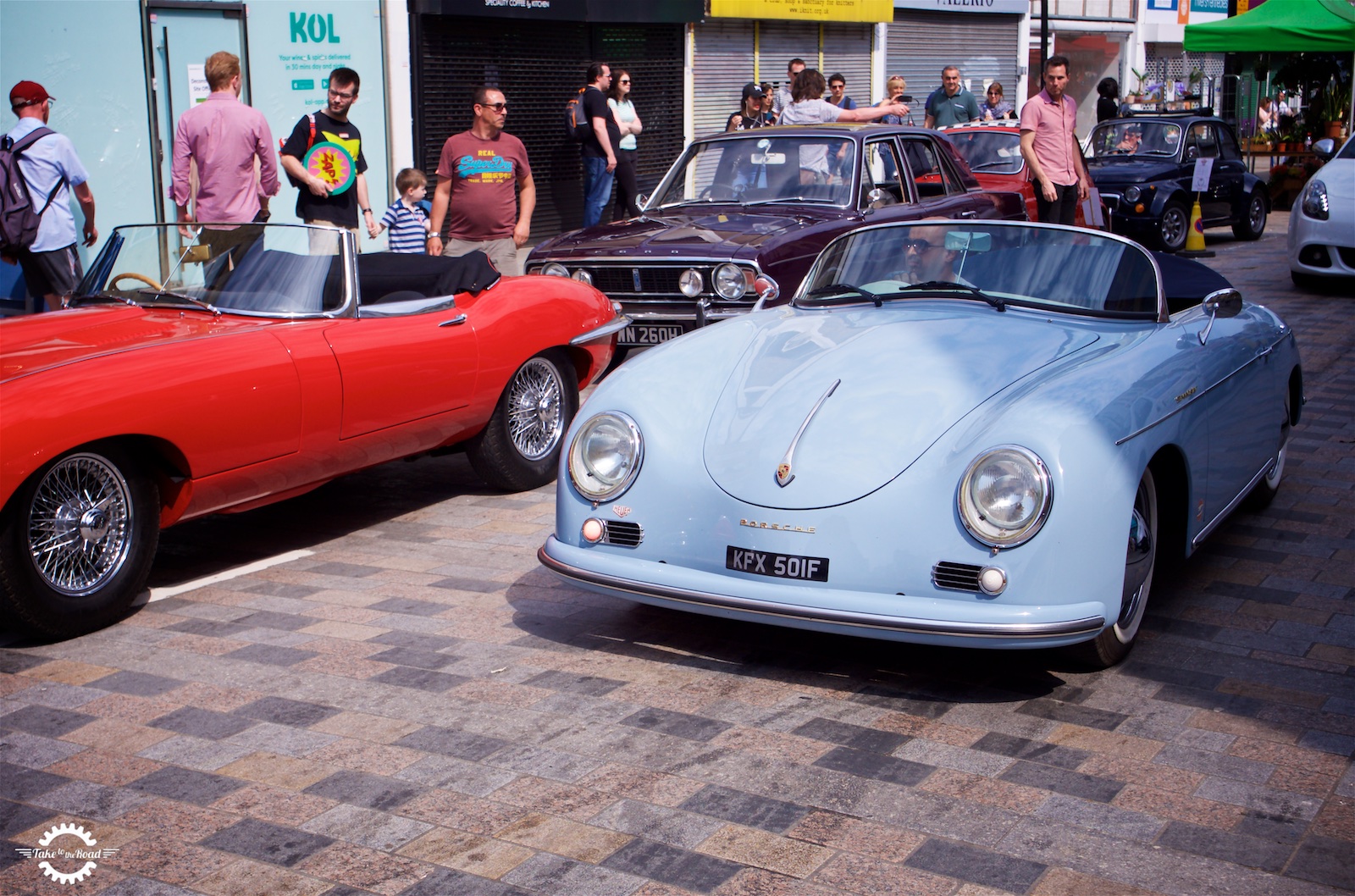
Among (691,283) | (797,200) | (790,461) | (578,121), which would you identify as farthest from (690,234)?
(578,121)

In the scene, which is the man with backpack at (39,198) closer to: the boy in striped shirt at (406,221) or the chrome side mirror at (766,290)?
the boy in striped shirt at (406,221)

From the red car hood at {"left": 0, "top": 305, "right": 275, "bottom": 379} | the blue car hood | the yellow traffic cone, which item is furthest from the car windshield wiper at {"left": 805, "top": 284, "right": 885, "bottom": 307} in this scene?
the yellow traffic cone

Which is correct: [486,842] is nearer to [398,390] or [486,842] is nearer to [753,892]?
[753,892]

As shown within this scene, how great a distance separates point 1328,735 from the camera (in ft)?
13.1

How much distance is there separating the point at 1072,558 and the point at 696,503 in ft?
3.70

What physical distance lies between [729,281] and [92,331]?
392 cm

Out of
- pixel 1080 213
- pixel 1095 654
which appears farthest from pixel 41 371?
pixel 1080 213

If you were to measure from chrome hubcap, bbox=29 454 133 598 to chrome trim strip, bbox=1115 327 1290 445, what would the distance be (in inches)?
133

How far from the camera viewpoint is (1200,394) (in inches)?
193

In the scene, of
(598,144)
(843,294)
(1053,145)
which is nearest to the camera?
(843,294)

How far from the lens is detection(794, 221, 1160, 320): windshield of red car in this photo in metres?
5.28

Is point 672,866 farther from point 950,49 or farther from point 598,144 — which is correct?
point 950,49

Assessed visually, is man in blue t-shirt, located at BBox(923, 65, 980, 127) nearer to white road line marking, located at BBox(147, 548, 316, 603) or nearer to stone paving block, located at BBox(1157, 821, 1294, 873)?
white road line marking, located at BBox(147, 548, 316, 603)

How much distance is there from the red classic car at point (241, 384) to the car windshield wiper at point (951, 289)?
2.12 m
